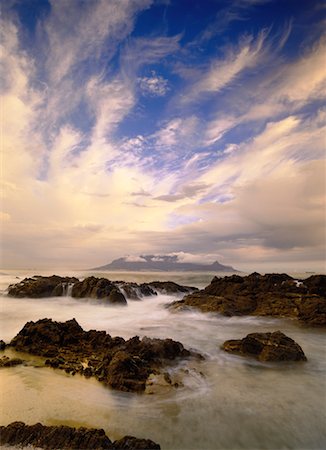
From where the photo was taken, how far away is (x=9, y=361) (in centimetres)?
868

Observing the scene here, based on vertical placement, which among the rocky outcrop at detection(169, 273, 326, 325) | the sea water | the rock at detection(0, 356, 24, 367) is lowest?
the sea water

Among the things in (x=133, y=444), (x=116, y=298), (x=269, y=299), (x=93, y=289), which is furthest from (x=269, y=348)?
(x=93, y=289)

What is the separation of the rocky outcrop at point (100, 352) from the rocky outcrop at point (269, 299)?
1033 cm

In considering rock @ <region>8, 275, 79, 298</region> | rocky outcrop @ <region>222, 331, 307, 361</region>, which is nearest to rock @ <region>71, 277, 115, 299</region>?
rock @ <region>8, 275, 79, 298</region>

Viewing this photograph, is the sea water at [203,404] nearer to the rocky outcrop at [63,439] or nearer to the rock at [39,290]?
the rocky outcrop at [63,439]

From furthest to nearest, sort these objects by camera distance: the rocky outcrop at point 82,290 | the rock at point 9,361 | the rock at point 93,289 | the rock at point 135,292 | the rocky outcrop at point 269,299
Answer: the rock at point 135,292, the rock at point 93,289, the rocky outcrop at point 82,290, the rocky outcrop at point 269,299, the rock at point 9,361

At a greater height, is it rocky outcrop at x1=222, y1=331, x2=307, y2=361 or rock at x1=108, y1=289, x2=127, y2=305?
rock at x1=108, y1=289, x2=127, y2=305

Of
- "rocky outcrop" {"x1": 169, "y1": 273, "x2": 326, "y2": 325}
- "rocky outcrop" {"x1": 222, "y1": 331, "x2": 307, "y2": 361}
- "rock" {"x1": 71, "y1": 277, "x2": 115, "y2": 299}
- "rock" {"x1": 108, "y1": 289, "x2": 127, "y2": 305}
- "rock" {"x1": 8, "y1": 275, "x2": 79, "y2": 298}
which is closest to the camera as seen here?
"rocky outcrop" {"x1": 222, "y1": 331, "x2": 307, "y2": 361}

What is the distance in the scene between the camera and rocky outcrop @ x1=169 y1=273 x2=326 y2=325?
59.3ft

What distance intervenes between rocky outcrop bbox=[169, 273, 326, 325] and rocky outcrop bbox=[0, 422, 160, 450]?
15032 mm

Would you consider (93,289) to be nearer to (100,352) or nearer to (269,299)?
(269,299)

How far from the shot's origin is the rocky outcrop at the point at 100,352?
7551mm

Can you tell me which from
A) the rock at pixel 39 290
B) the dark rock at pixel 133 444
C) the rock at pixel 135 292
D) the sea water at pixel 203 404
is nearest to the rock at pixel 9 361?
the sea water at pixel 203 404

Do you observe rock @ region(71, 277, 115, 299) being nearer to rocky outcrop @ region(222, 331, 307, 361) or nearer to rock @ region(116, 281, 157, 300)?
rock @ region(116, 281, 157, 300)
